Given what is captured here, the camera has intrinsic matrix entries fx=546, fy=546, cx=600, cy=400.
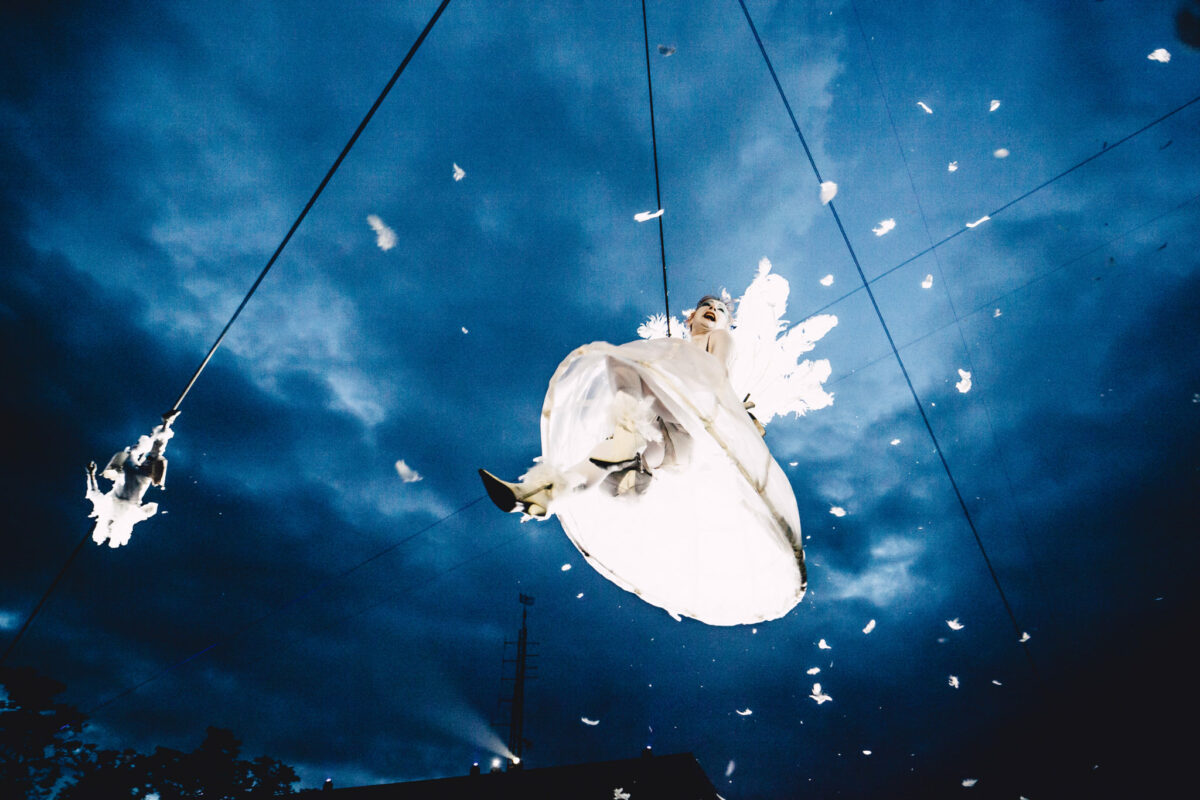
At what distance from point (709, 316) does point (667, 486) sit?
1316 mm

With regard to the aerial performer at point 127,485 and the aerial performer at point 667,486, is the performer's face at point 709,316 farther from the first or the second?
the aerial performer at point 127,485

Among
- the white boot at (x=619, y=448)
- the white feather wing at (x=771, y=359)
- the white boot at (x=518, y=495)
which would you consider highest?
the white feather wing at (x=771, y=359)

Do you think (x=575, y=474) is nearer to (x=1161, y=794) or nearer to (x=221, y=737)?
(x=221, y=737)

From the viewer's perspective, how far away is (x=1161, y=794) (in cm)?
3675

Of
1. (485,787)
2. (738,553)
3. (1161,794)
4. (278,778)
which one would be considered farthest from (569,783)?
(1161,794)

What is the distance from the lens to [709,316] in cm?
351

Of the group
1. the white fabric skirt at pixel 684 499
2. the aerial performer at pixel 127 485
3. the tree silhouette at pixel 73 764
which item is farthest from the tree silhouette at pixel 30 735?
the white fabric skirt at pixel 684 499

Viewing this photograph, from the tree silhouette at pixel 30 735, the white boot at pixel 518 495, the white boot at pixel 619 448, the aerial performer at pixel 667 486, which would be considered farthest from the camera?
the tree silhouette at pixel 30 735

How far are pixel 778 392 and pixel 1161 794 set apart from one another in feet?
185

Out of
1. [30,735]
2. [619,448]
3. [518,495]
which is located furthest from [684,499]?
[30,735]

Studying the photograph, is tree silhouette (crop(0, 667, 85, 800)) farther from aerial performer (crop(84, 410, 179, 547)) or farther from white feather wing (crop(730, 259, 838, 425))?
white feather wing (crop(730, 259, 838, 425))

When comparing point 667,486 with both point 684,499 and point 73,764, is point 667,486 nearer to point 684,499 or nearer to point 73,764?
point 684,499

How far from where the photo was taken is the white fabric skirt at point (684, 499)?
233 centimetres

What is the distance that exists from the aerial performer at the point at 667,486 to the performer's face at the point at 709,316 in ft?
2.62
